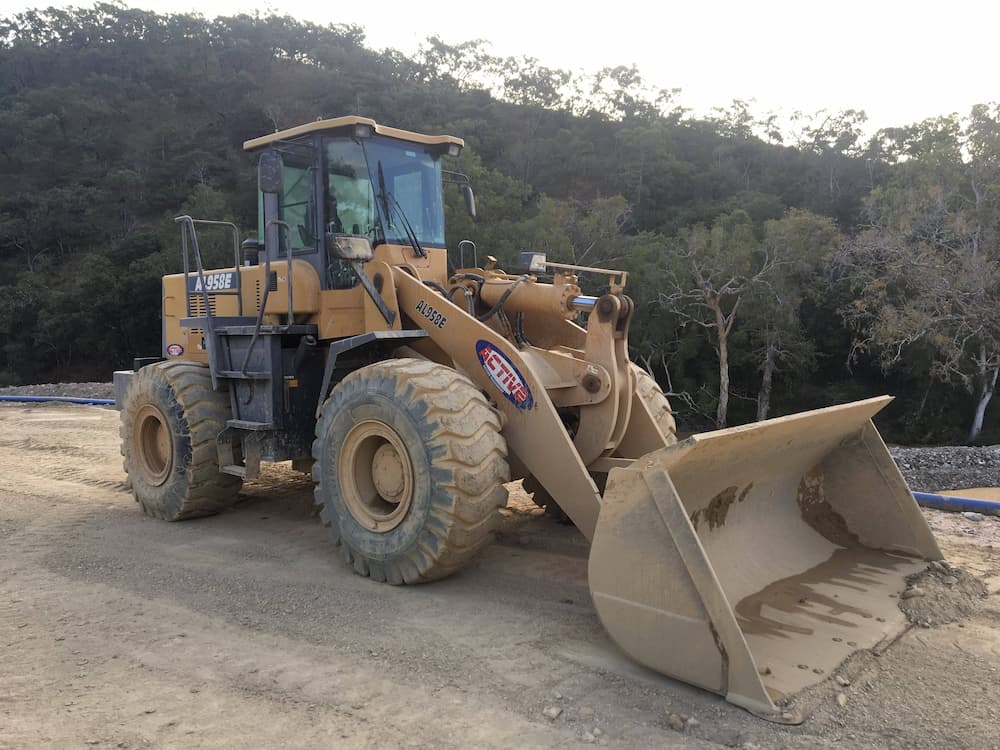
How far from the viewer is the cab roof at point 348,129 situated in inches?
211

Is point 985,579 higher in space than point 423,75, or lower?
lower

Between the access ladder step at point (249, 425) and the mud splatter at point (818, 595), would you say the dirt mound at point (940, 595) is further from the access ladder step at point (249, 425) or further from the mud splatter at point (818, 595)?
the access ladder step at point (249, 425)

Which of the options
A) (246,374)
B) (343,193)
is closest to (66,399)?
(246,374)

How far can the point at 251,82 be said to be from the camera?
56438mm

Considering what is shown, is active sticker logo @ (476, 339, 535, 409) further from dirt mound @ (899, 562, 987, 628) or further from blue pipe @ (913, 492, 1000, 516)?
blue pipe @ (913, 492, 1000, 516)

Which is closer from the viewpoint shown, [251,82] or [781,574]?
[781,574]

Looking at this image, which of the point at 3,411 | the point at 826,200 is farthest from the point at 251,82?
the point at 3,411

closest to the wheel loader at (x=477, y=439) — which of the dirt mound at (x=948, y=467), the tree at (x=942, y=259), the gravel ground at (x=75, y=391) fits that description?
the dirt mound at (x=948, y=467)

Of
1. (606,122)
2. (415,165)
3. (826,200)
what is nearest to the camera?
(415,165)

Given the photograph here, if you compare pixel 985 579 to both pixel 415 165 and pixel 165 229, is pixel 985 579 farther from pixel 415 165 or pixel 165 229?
pixel 165 229

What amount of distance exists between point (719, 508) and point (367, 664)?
208 cm

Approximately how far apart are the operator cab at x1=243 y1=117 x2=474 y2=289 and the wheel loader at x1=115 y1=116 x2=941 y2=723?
0.02 metres

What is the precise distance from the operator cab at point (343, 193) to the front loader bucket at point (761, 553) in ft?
9.43

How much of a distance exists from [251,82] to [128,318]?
2968cm
